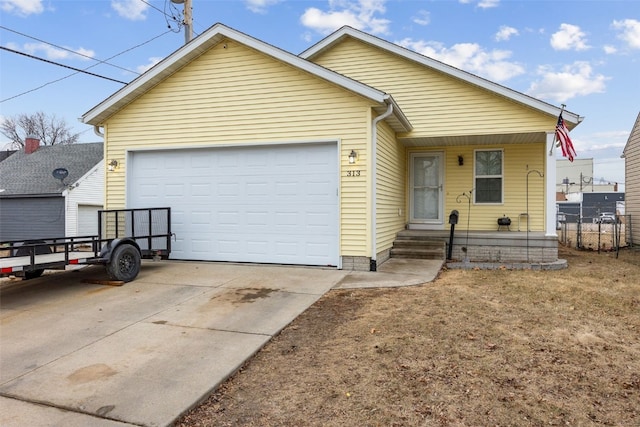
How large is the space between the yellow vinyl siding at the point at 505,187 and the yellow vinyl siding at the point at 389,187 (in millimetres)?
1298

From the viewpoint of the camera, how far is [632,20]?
11656 mm

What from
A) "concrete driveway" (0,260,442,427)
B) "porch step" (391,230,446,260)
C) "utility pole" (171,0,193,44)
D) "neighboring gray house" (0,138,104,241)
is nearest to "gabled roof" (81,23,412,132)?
"porch step" (391,230,446,260)

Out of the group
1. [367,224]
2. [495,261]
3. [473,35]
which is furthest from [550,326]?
[473,35]

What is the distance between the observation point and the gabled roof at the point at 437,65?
29.0 ft

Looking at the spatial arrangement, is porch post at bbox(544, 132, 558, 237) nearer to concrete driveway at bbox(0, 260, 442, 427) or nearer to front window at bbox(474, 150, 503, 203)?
front window at bbox(474, 150, 503, 203)

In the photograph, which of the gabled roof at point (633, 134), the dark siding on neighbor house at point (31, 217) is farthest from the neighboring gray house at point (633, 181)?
the dark siding on neighbor house at point (31, 217)

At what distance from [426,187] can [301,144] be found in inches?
179

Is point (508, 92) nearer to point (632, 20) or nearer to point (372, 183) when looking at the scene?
point (372, 183)

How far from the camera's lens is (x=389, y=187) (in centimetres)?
912

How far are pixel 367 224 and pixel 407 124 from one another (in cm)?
297

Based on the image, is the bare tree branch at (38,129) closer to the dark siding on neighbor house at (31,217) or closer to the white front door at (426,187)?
the dark siding on neighbor house at (31,217)

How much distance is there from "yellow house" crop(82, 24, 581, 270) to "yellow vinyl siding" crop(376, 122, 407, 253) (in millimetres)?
43

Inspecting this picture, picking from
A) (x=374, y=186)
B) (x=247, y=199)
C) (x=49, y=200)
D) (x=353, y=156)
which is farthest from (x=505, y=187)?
(x=49, y=200)

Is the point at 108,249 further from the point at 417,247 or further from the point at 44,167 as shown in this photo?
the point at 44,167
